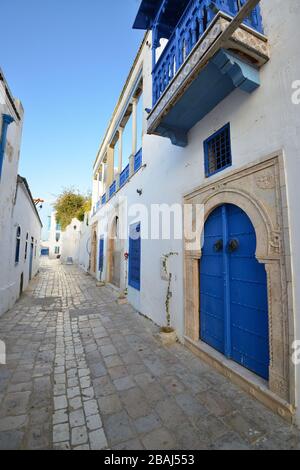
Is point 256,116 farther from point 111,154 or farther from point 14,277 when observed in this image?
point 111,154

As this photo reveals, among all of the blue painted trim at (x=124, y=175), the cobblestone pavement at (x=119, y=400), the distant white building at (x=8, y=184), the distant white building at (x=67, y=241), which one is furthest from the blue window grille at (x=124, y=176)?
the distant white building at (x=67, y=241)

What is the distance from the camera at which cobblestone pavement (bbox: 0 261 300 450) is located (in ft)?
6.37

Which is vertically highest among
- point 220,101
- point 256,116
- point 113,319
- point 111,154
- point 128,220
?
point 111,154

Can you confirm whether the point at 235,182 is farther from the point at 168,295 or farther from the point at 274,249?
the point at 168,295

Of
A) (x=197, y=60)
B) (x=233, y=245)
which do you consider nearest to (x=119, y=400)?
(x=233, y=245)

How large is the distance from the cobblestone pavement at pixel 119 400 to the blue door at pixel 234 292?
0.48 metres

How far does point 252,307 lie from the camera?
9.11 feet

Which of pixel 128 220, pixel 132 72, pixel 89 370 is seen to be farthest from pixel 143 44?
pixel 89 370

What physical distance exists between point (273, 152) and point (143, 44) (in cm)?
721

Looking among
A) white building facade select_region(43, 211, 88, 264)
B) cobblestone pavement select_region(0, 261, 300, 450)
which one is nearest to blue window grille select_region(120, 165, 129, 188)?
cobblestone pavement select_region(0, 261, 300, 450)

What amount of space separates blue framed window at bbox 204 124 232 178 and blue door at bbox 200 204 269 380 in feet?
2.33

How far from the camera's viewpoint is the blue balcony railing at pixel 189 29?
107 inches

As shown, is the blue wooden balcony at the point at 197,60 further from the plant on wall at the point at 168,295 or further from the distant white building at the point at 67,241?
the distant white building at the point at 67,241

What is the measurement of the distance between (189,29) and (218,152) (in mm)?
1895
